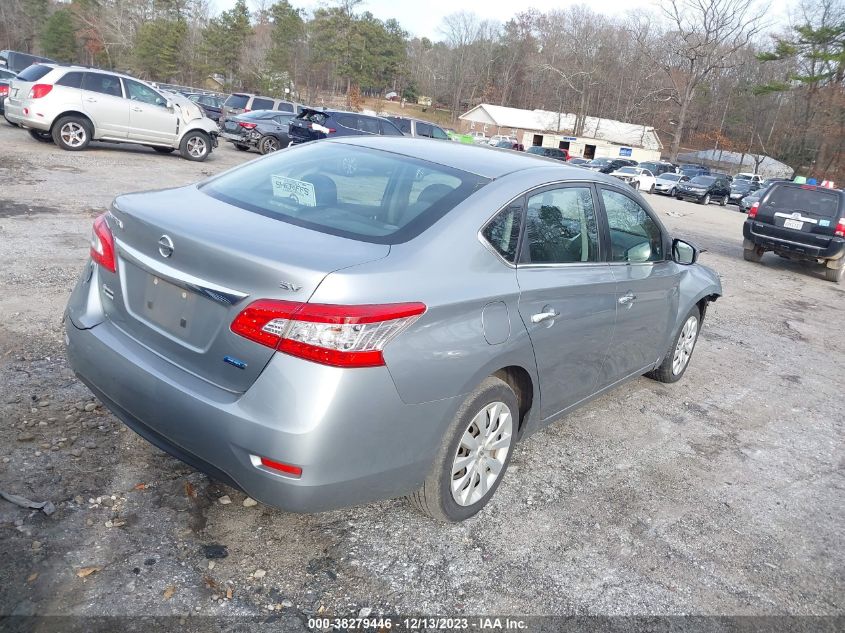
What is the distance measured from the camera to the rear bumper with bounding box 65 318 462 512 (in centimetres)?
239

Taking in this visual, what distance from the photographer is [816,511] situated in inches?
153

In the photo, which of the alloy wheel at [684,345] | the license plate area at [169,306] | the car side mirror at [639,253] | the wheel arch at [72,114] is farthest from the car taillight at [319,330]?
the wheel arch at [72,114]

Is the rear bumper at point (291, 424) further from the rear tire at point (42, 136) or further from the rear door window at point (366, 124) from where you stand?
the rear door window at point (366, 124)

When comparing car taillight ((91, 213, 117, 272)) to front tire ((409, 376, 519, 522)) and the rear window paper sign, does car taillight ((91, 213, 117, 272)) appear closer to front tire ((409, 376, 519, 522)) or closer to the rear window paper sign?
the rear window paper sign

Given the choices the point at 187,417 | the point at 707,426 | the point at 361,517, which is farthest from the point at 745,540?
the point at 187,417

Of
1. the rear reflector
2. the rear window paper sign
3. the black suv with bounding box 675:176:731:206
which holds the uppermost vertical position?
the rear window paper sign

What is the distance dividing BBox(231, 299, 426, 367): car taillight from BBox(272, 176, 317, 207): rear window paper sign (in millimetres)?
869

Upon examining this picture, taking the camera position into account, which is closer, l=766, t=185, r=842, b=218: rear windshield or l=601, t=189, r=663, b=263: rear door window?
l=601, t=189, r=663, b=263: rear door window

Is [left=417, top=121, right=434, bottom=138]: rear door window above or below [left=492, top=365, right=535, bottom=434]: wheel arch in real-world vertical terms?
above

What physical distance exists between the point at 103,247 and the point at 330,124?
16428 mm

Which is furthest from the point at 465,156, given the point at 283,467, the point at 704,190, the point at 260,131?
the point at 704,190

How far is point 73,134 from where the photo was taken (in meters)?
14.6

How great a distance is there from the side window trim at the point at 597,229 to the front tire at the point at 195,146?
578 inches

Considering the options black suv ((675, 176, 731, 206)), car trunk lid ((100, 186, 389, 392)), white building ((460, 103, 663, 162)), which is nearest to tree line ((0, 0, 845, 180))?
white building ((460, 103, 663, 162))
